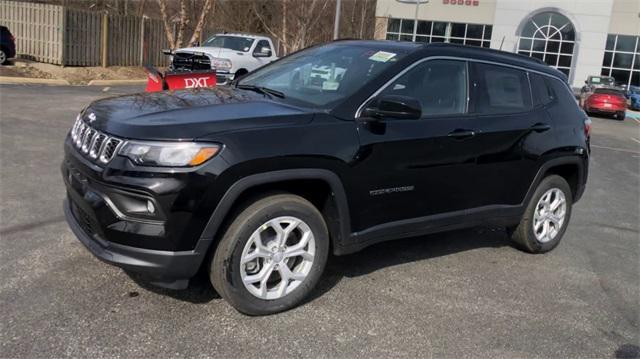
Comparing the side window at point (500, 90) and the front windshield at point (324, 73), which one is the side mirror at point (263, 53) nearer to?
the front windshield at point (324, 73)

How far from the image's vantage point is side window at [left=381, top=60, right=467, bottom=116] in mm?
4363

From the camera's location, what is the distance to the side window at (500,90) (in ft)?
15.7

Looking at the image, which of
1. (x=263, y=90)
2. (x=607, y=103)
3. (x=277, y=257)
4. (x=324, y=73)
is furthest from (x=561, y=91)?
(x=607, y=103)

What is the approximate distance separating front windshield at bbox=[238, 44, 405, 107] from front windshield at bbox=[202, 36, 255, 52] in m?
12.4

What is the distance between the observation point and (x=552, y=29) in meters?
44.8

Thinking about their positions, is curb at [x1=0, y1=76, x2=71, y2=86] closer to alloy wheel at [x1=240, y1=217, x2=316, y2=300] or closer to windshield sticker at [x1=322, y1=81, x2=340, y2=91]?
windshield sticker at [x1=322, y1=81, x2=340, y2=91]

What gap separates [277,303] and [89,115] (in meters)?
1.72

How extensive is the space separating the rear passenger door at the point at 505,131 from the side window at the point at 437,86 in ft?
0.43

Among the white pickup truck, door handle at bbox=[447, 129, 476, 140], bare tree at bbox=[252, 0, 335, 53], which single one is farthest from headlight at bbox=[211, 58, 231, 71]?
bare tree at bbox=[252, 0, 335, 53]

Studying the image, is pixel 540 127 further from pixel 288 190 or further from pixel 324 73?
pixel 288 190

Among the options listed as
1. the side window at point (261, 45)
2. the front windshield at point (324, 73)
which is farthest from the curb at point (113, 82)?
the front windshield at point (324, 73)

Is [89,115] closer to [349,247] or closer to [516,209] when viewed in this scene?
[349,247]

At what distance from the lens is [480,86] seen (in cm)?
479

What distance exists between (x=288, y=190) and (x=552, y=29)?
45997 mm
